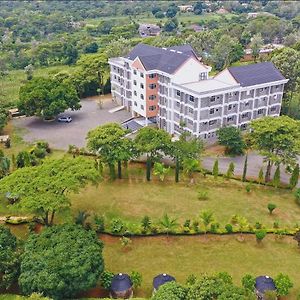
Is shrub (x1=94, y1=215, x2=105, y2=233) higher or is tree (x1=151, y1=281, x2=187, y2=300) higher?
tree (x1=151, y1=281, x2=187, y2=300)

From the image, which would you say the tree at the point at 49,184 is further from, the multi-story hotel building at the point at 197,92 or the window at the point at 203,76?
the window at the point at 203,76

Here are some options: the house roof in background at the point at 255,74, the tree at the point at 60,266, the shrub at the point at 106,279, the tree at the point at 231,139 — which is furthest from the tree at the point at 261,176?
the tree at the point at 60,266

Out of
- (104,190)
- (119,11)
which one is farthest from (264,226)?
(119,11)

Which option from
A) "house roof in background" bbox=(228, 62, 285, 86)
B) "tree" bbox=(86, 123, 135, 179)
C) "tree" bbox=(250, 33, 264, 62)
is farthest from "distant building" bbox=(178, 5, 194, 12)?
"tree" bbox=(86, 123, 135, 179)

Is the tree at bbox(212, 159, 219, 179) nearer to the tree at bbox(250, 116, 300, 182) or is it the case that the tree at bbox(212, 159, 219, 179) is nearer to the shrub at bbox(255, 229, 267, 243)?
the tree at bbox(250, 116, 300, 182)

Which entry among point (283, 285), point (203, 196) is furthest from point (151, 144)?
point (283, 285)

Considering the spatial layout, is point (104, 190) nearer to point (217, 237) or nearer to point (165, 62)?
point (217, 237)
